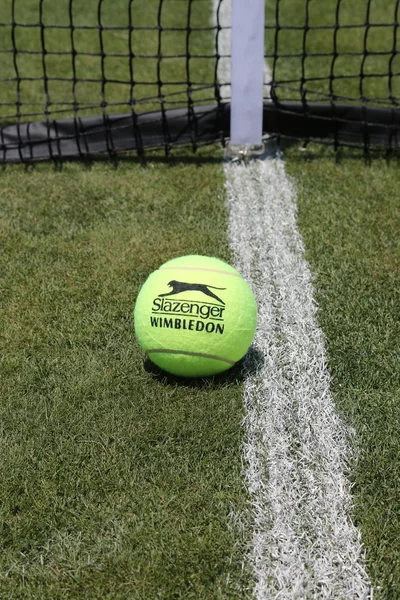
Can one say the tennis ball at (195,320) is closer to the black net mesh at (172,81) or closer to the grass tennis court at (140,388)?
the grass tennis court at (140,388)

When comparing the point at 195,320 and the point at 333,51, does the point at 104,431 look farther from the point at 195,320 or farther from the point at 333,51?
the point at 333,51

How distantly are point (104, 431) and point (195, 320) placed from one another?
0.53m

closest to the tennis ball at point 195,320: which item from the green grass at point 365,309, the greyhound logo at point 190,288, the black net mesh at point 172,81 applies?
the greyhound logo at point 190,288

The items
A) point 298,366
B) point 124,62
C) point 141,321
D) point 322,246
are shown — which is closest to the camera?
point 141,321

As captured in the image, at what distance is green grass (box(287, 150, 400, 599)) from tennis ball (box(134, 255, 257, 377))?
0.47 meters

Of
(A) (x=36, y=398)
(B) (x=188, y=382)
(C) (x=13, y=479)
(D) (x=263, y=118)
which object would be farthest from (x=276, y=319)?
(D) (x=263, y=118)

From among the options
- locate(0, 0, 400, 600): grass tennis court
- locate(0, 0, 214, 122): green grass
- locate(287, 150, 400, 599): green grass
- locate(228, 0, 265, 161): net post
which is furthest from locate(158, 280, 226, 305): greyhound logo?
locate(0, 0, 214, 122): green grass

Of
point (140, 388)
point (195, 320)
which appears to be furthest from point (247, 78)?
point (140, 388)

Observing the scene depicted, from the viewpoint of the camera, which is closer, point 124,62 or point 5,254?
point 5,254

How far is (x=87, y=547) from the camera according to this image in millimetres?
2098

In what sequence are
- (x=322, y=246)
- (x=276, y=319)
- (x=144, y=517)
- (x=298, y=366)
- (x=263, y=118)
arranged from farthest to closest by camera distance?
(x=263, y=118) → (x=322, y=246) → (x=276, y=319) → (x=298, y=366) → (x=144, y=517)

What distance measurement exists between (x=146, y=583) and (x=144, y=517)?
9.4 inches

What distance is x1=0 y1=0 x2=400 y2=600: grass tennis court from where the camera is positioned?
207cm

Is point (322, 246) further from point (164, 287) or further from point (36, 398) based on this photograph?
point (36, 398)
